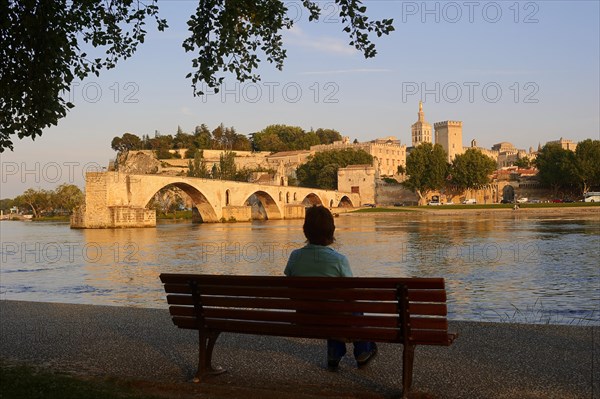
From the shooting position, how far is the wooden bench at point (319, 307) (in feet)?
13.8

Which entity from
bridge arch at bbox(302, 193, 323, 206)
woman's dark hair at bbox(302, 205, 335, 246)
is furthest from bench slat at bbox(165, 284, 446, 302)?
bridge arch at bbox(302, 193, 323, 206)

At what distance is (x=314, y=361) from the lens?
206 inches

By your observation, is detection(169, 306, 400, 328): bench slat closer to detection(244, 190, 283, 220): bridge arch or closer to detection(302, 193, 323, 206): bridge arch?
detection(244, 190, 283, 220): bridge arch

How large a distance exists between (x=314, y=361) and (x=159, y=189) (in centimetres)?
4822

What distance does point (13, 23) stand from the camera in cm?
640

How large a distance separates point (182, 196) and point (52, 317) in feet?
280

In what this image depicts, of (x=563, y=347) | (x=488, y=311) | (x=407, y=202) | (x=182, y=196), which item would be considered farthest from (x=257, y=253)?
(x=407, y=202)

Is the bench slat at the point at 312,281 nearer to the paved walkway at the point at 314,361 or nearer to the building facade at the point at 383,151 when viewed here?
the paved walkway at the point at 314,361

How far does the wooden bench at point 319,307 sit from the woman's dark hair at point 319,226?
0.52 m

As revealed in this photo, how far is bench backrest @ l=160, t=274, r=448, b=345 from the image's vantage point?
13.8 ft

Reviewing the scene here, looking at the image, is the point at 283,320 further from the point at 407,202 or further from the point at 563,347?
the point at 407,202

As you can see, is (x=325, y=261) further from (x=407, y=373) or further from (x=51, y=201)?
(x=51, y=201)

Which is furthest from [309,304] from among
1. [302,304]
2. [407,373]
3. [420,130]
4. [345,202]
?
[420,130]

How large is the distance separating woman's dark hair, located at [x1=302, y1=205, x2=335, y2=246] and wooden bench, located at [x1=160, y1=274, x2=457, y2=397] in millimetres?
519
